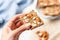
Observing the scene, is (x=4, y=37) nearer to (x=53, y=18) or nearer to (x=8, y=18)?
(x=8, y=18)

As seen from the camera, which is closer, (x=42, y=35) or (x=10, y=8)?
(x=42, y=35)

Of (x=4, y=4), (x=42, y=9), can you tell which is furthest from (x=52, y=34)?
(x=4, y=4)

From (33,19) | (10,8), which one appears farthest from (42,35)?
(10,8)

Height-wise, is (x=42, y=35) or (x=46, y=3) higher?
(x=46, y=3)

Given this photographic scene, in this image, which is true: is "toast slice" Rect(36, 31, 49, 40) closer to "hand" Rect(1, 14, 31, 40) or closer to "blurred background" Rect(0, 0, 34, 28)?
"hand" Rect(1, 14, 31, 40)

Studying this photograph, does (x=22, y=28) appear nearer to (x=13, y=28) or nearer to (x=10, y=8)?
(x=13, y=28)

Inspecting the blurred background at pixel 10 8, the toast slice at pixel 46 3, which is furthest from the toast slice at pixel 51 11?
the blurred background at pixel 10 8

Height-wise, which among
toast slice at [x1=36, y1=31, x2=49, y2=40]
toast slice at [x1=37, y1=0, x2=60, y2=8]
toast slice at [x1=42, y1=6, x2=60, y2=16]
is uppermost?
toast slice at [x1=37, y1=0, x2=60, y2=8]

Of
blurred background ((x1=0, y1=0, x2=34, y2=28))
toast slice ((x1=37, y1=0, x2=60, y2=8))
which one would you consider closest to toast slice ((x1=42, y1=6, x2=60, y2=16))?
toast slice ((x1=37, y1=0, x2=60, y2=8))

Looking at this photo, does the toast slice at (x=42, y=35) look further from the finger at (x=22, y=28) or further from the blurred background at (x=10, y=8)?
the blurred background at (x=10, y=8)
